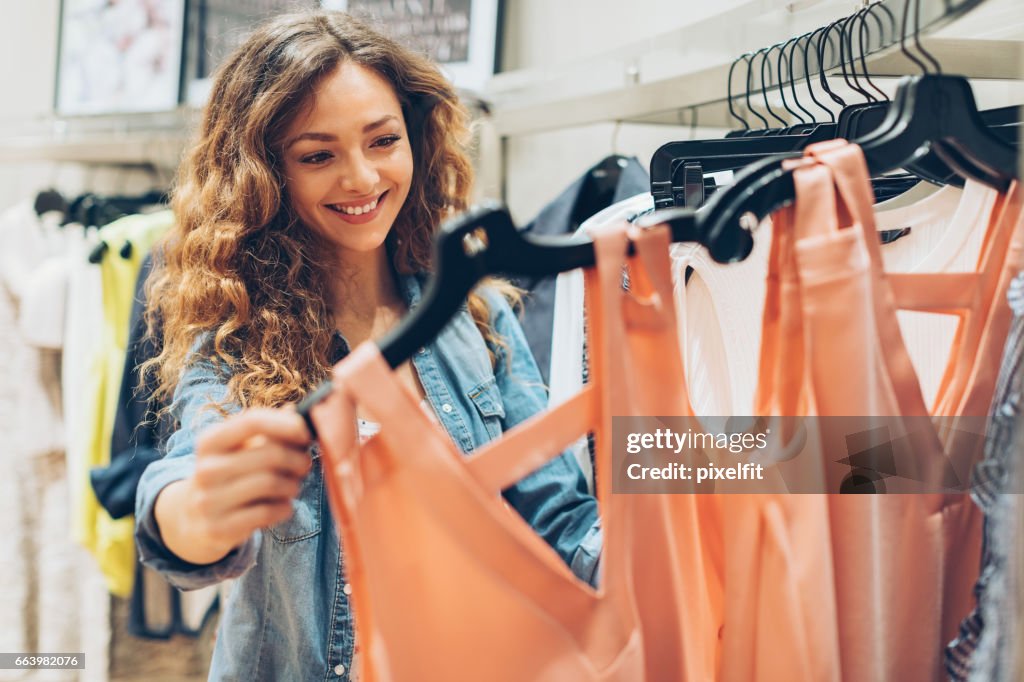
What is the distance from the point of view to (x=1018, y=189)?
1.87 ft

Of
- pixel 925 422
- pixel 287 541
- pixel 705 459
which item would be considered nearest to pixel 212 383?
pixel 287 541

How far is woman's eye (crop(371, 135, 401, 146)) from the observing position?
0.90 m

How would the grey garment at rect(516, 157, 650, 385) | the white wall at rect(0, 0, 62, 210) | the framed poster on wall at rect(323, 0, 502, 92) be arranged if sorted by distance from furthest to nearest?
the white wall at rect(0, 0, 62, 210)
the framed poster on wall at rect(323, 0, 502, 92)
the grey garment at rect(516, 157, 650, 385)

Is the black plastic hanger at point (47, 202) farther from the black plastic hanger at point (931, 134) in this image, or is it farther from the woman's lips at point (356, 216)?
the black plastic hanger at point (931, 134)

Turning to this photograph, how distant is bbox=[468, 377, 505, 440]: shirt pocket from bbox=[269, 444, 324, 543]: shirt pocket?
0.60ft

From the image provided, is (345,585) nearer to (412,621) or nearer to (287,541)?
(287,541)

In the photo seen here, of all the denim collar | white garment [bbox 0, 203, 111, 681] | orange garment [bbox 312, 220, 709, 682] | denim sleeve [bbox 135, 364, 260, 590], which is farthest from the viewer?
white garment [bbox 0, 203, 111, 681]

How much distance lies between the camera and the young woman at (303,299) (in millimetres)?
831

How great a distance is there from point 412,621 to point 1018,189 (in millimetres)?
495

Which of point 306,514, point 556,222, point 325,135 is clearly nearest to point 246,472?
point 306,514

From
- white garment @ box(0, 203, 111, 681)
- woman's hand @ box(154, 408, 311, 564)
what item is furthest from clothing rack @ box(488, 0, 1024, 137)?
white garment @ box(0, 203, 111, 681)

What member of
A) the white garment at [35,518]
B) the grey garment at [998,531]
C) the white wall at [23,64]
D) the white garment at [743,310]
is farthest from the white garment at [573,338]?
the white wall at [23,64]

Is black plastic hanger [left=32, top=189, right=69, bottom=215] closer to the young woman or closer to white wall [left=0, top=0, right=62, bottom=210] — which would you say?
the young woman

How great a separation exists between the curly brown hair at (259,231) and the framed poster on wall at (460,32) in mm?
911
